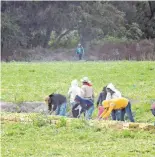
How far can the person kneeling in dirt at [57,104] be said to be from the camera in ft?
62.0

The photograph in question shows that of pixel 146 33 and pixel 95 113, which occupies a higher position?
pixel 146 33

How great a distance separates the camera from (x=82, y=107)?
18531 mm

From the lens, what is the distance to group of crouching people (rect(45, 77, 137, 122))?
17.0 metres

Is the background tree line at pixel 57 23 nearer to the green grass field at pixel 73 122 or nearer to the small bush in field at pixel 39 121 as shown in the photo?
the green grass field at pixel 73 122

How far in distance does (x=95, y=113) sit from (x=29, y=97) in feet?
15.8

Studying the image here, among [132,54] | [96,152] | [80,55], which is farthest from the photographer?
[132,54]

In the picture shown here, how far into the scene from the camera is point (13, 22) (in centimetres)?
4766

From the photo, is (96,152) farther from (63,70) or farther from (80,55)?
(80,55)

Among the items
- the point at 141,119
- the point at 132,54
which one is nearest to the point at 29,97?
the point at 141,119

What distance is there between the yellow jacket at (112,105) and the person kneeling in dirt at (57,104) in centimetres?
218

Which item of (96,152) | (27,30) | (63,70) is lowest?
(96,152)

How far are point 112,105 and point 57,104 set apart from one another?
2.65 meters

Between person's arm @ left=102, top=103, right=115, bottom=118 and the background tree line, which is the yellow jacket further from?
the background tree line

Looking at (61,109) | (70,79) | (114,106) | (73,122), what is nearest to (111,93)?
(114,106)
